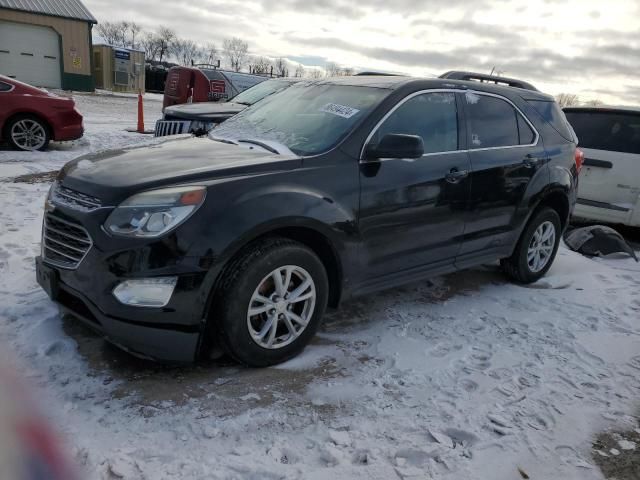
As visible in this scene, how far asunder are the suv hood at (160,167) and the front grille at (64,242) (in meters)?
0.21

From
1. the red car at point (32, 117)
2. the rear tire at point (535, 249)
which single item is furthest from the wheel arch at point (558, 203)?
the red car at point (32, 117)

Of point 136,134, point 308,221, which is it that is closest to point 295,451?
point 308,221

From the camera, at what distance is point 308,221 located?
305 centimetres

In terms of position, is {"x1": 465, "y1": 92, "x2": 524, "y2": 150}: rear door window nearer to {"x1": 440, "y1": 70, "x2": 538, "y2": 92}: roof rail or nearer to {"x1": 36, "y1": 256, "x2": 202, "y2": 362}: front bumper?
{"x1": 440, "y1": 70, "x2": 538, "y2": 92}: roof rail

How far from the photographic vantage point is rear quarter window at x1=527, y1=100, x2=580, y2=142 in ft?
15.9

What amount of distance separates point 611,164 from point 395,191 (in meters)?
4.40

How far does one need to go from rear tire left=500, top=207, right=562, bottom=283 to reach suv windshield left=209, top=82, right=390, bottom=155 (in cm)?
207

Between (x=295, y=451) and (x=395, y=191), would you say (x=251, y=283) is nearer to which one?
(x=295, y=451)

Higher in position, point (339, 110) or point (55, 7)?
point (55, 7)

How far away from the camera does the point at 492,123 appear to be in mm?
4328

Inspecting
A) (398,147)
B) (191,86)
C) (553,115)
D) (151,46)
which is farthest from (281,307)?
(151,46)

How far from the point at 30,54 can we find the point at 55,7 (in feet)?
8.59

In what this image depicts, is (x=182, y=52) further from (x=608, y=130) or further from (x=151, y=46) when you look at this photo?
(x=608, y=130)

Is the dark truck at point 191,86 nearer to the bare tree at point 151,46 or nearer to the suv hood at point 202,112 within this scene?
the suv hood at point 202,112
